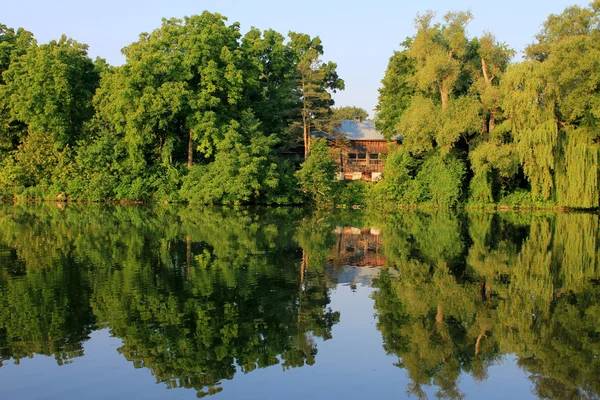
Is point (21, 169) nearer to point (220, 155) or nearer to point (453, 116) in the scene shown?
point (220, 155)

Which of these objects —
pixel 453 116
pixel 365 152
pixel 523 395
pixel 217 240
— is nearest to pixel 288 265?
pixel 217 240

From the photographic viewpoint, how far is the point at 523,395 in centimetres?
812

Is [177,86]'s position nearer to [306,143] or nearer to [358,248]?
[306,143]

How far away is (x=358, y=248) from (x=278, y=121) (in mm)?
28730

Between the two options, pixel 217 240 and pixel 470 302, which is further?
pixel 217 240

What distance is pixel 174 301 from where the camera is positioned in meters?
12.1

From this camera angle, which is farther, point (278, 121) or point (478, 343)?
point (278, 121)

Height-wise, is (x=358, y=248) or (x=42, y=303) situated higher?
(x=358, y=248)

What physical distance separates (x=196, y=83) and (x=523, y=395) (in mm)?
39612

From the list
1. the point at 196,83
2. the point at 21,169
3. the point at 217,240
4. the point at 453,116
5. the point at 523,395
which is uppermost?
the point at 196,83

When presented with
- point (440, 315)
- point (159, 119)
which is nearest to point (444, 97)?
point (159, 119)

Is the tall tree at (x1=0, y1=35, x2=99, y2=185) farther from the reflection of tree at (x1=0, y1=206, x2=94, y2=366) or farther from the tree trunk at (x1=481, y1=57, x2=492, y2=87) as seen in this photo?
the tree trunk at (x1=481, y1=57, x2=492, y2=87)

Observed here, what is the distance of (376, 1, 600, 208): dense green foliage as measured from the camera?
35.1m

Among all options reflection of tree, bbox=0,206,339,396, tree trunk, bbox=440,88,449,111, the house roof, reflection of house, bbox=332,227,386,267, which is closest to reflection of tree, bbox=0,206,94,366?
reflection of tree, bbox=0,206,339,396
